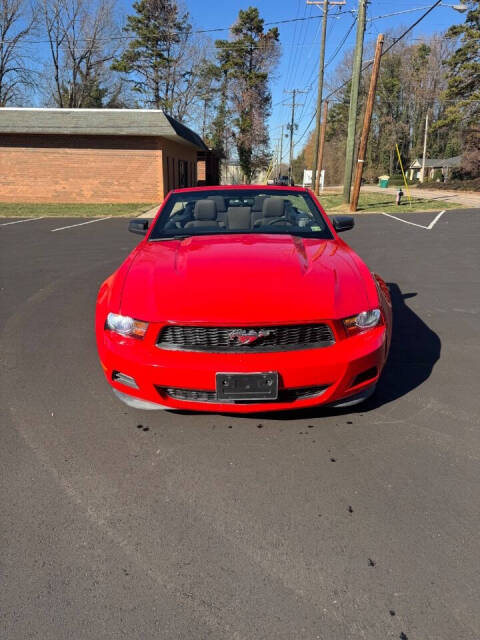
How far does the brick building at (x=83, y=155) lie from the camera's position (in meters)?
21.4

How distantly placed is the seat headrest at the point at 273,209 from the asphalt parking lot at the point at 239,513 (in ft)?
5.49

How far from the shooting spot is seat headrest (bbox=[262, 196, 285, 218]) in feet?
13.6

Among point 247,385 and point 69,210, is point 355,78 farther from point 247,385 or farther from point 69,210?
point 247,385

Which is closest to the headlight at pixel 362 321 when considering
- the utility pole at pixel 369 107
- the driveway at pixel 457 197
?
the utility pole at pixel 369 107

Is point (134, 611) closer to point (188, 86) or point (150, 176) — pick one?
point (150, 176)

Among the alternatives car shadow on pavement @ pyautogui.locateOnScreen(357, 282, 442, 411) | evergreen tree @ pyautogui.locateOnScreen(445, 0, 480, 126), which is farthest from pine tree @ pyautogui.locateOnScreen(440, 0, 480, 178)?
car shadow on pavement @ pyautogui.locateOnScreen(357, 282, 442, 411)

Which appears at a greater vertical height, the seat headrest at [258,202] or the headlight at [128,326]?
the seat headrest at [258,202]

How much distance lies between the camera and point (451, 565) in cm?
189

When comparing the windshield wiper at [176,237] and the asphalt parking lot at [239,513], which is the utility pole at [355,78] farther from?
the asphalt parking lot at [239,513]

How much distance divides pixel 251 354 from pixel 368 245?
8.62 metres

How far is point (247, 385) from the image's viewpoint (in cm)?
247

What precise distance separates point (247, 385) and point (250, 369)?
0.30 feet

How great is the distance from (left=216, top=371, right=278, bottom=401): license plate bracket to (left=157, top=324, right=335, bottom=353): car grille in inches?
5.5

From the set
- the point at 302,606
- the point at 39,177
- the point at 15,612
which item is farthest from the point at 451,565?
the point at 39,177
